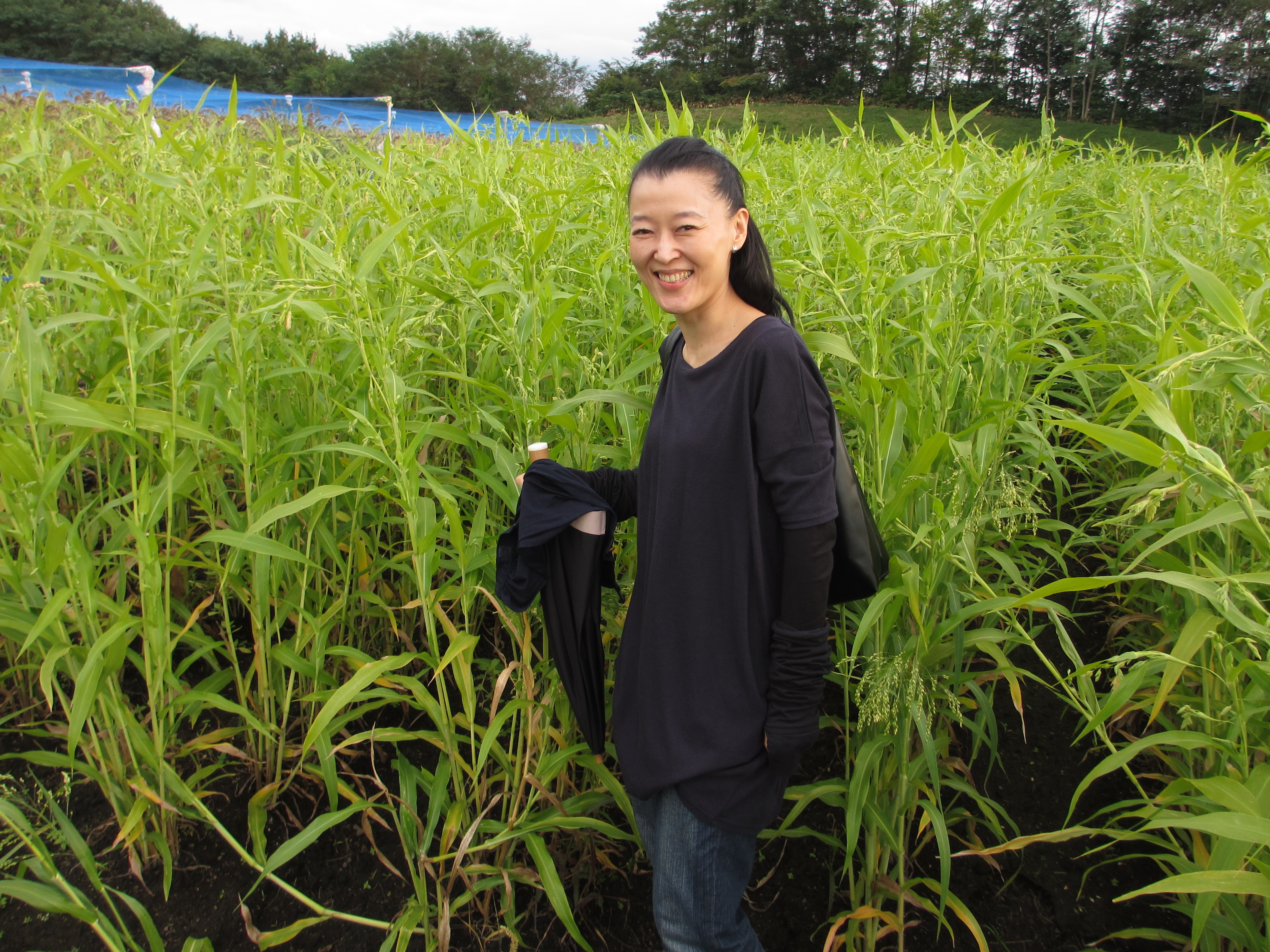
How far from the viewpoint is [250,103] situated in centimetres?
1086

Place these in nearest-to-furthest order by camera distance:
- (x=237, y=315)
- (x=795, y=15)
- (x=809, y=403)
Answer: (x=809, y=403) → (x=237, y=315) → (x=795, y=15)

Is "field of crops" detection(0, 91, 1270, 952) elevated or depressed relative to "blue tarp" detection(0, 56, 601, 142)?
depressed

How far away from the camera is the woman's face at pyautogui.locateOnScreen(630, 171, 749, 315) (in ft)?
4.10

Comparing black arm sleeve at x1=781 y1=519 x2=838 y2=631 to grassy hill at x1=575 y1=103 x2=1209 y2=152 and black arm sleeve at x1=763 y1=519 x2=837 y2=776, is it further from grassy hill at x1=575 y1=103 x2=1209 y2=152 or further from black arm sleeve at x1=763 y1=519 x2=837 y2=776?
grassy hill at x1=575 y1=103 x2=1209 y2=152

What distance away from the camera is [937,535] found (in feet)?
4.55

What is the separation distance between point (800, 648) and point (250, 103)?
12.8 m

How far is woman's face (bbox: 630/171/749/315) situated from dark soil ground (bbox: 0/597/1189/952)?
4.41 feet

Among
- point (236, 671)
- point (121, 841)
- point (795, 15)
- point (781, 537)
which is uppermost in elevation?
point (795, 15)

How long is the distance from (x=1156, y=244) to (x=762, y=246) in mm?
2156

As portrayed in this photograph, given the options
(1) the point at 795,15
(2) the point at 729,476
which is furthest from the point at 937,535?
(1) the point at 795,15

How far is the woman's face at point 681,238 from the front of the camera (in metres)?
1.25

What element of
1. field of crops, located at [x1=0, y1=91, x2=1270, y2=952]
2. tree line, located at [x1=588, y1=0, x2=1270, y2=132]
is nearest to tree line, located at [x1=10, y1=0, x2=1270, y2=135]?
tree line, located at [x1=588, y1=0, x2=1270, y2=132]

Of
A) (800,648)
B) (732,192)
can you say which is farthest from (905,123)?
(800,648)

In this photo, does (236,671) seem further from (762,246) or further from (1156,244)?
(1156,244)
